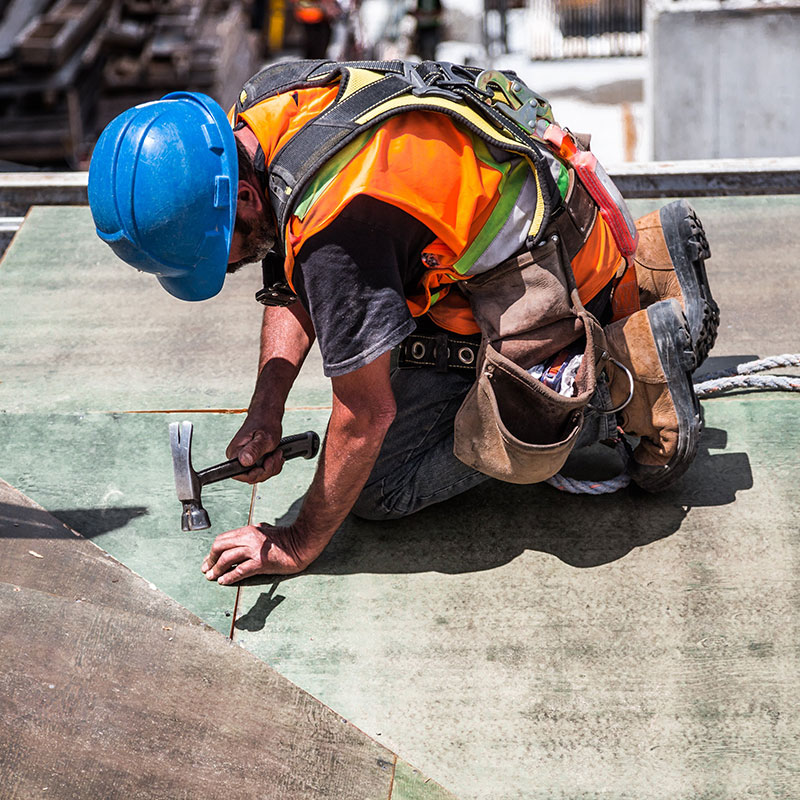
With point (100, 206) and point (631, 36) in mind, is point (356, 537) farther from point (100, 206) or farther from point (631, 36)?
point (631, 36)

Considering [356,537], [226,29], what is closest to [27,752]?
[356,537]

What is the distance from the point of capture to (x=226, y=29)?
42.9 feet

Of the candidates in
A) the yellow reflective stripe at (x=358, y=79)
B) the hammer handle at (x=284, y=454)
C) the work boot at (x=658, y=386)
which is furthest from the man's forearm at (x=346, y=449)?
the work boot at (x=658, y=386)

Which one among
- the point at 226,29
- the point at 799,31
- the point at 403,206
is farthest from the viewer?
the point at 226,29

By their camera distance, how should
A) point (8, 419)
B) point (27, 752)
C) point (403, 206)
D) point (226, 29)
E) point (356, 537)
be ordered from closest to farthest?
point (27, 752) < point (403, 206) < point (356, 537) < point (8, 419) < point (226, 29)

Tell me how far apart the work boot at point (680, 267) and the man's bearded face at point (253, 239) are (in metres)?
1.22

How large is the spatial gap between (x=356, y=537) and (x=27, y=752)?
1.09 meters

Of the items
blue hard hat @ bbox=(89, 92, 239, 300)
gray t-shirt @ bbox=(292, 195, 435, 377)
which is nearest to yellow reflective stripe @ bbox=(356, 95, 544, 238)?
gray t-shirt @ bbox=(292, 195, 435, 377)

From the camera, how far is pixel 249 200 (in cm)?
248

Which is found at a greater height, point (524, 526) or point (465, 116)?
point (465, 116)

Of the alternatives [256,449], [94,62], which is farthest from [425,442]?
[94,62]

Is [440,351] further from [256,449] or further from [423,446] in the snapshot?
[256,449]

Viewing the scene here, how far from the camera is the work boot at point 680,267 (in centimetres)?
305

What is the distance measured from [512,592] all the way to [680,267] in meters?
1.12
